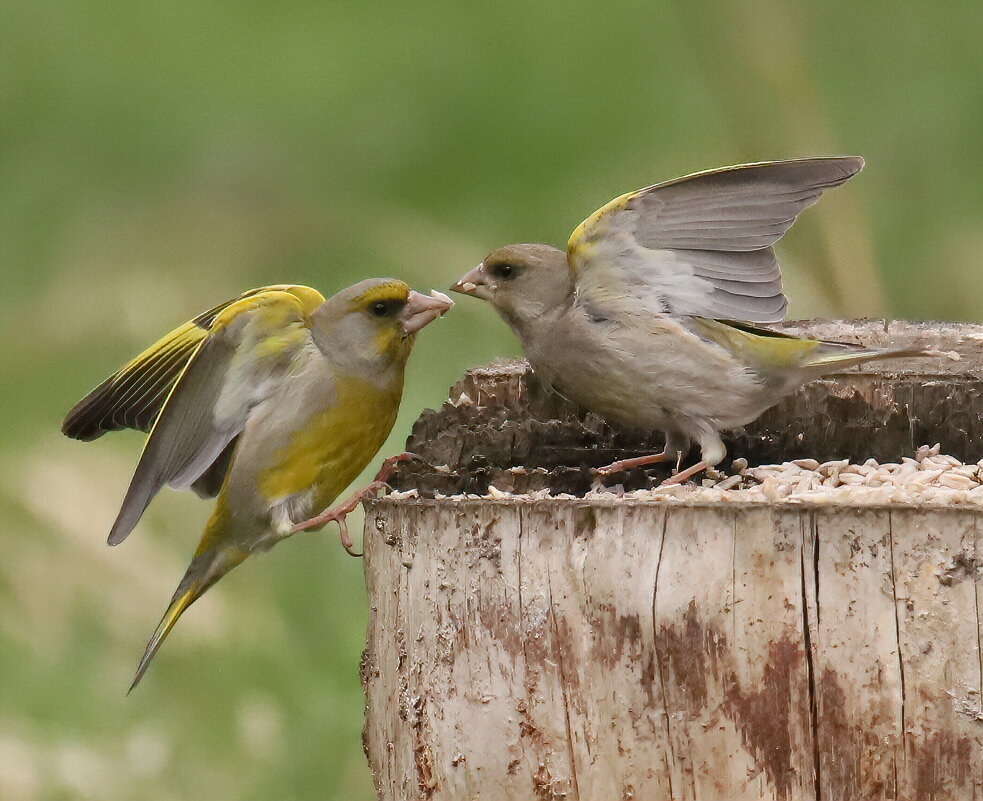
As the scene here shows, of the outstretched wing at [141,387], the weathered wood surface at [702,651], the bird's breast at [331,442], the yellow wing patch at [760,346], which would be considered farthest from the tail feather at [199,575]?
the weathered wood surface at [702,651]

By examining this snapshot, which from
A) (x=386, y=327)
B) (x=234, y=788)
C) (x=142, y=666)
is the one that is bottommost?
(x=234, y=788)

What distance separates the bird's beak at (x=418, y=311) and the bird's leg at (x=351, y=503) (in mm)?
474

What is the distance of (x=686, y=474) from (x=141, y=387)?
1534mm

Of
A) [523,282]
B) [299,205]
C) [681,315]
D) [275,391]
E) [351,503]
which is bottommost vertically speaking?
[351,503]

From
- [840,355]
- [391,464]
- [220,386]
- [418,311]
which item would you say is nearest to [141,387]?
[220,386]

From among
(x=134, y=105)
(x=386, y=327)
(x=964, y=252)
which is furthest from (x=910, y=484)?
(x=134, y=105)

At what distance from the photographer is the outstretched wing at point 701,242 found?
11.5 feet

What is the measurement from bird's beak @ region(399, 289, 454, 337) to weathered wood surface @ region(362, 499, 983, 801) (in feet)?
4.14

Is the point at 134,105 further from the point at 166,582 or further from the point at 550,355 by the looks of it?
the point at 550,355

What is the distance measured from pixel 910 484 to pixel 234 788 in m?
3.01

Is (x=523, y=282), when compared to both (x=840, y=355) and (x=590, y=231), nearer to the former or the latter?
(x=590, y=231)

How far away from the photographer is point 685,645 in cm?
253

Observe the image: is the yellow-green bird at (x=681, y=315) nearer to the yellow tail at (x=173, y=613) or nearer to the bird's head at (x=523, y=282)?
the bird's head at (x=523, y=282)

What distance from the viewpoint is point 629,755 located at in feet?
8.48
